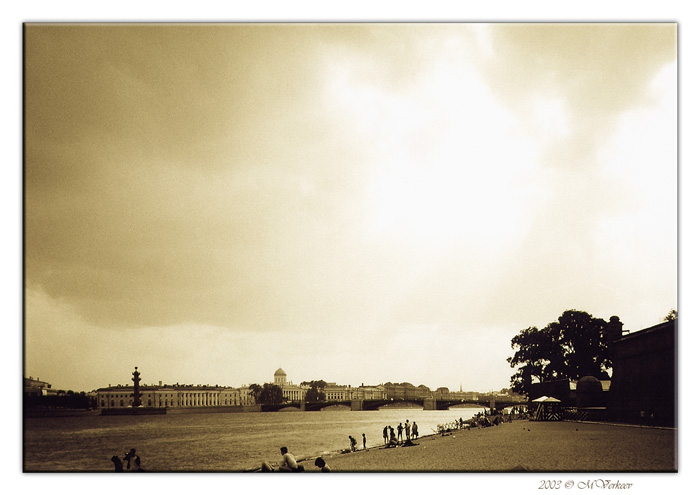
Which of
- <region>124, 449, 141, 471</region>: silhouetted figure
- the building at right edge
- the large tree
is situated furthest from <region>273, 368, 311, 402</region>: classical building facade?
the building at right edge

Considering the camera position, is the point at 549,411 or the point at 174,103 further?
the point at 549,411

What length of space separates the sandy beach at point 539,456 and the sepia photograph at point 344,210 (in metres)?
0.05

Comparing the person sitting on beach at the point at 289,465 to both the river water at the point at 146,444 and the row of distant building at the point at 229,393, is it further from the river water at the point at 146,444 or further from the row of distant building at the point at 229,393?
the row of distant building at the point at 229,393

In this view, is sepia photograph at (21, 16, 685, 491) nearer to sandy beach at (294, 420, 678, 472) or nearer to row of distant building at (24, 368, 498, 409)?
sandy beach at (294, 420, 678, 472)

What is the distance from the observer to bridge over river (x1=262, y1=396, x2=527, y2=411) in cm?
966

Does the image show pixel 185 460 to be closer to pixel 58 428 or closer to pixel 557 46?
pixel 58 428

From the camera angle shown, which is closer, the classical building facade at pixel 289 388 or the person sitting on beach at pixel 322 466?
the person sitting on beach at pixel 322 466

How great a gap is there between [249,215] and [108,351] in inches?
97.5

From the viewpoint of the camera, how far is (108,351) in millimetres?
7918

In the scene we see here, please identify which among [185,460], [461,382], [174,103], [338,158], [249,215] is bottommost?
[185,460]

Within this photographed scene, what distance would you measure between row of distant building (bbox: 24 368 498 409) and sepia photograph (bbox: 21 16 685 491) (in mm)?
223

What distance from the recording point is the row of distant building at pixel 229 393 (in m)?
8.63

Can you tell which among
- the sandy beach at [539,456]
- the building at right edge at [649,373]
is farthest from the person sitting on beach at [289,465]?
the building at right edge at [649,373]

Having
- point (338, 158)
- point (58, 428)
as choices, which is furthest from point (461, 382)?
point (58, 428)
